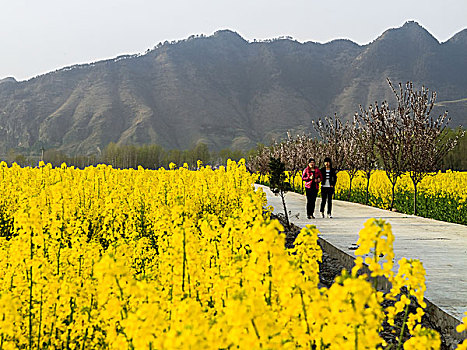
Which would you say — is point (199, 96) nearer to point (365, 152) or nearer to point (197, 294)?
point (365, 152)

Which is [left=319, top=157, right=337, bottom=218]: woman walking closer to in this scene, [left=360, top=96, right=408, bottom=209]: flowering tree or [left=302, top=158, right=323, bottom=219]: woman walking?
[left=302, top=158, right=323, bottom=219]: woman walking

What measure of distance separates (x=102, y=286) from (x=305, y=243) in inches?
50.3

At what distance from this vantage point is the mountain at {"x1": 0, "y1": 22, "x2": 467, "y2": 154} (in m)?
132

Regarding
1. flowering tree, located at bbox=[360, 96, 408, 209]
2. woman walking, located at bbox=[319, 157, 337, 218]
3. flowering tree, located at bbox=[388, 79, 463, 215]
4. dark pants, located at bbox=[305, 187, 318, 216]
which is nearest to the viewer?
dark pants, located at bbox=[305, 187, 318, 216]

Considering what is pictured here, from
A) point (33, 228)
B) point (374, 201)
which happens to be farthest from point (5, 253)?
point (374, 201)

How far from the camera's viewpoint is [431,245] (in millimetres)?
7215

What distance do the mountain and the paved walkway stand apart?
11374cm

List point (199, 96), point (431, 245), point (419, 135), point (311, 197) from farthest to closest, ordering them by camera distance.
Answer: point (199, 96) → point (419, 135) → point (311, 197) → point (431, 245)

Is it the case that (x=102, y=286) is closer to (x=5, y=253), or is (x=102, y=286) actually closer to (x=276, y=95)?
(x=5, y=253)

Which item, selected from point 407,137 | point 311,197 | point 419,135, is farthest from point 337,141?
point 311,197

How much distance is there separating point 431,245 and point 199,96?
168 m

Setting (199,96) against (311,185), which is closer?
(311,185)

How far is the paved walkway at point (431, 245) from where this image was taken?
14.9 feet

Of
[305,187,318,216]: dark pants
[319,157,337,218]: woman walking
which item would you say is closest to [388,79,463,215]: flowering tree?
[319,157,337,218]: woman walking
